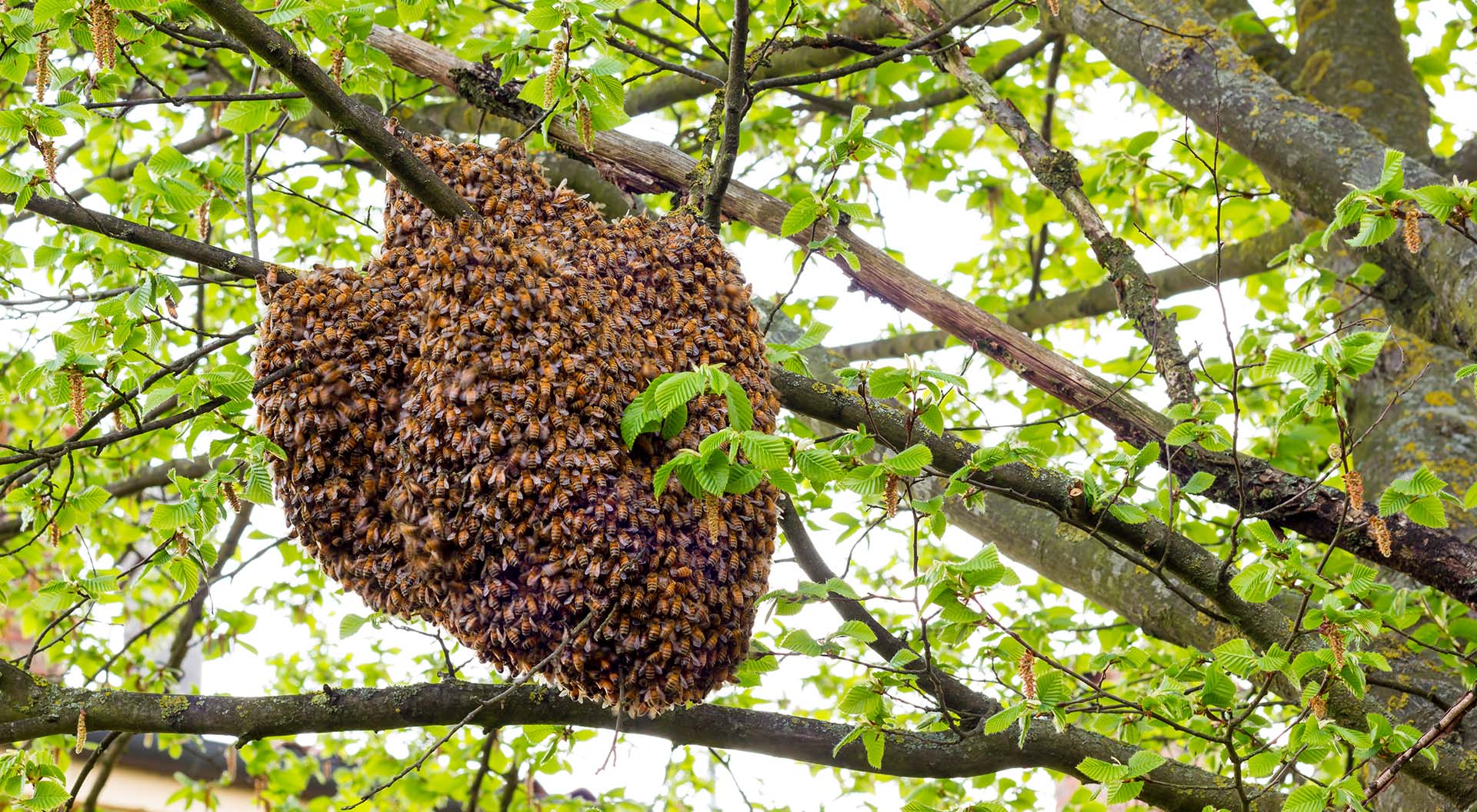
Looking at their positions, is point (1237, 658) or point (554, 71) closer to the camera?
point (554, 71)

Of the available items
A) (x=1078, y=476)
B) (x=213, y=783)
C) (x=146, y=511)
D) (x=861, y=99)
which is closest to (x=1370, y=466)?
(x=1078, y=476)

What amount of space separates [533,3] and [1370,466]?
3.67m

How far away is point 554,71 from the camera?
96.0 inches

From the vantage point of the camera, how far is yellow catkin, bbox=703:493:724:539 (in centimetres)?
227

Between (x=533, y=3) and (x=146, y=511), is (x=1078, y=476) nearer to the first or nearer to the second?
(x=533, y=3)

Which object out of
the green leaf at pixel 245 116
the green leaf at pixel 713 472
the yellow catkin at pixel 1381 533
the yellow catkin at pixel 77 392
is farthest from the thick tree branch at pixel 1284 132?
the yellow catkin at pixel 77 392

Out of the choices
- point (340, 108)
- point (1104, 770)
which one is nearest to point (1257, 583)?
point (1104, 770)

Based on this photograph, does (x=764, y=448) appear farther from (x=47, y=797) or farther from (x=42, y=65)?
(x=47, y=797)

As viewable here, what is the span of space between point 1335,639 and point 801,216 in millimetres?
1586

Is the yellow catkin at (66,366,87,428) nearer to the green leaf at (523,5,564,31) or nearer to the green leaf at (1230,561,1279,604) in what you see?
the green leaf at (523,5,564,31)

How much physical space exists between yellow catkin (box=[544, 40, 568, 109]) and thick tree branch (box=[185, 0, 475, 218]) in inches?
12.0

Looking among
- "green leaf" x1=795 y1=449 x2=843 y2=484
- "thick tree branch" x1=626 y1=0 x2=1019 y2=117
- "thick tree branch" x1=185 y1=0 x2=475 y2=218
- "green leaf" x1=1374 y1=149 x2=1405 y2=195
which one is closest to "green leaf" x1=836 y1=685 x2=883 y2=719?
"green leaf" x1=795 y1=449 x2=843 y2=484

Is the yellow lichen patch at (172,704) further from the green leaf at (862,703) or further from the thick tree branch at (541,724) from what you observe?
the green leaf at (862,703)

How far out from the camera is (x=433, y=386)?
7.82ft
